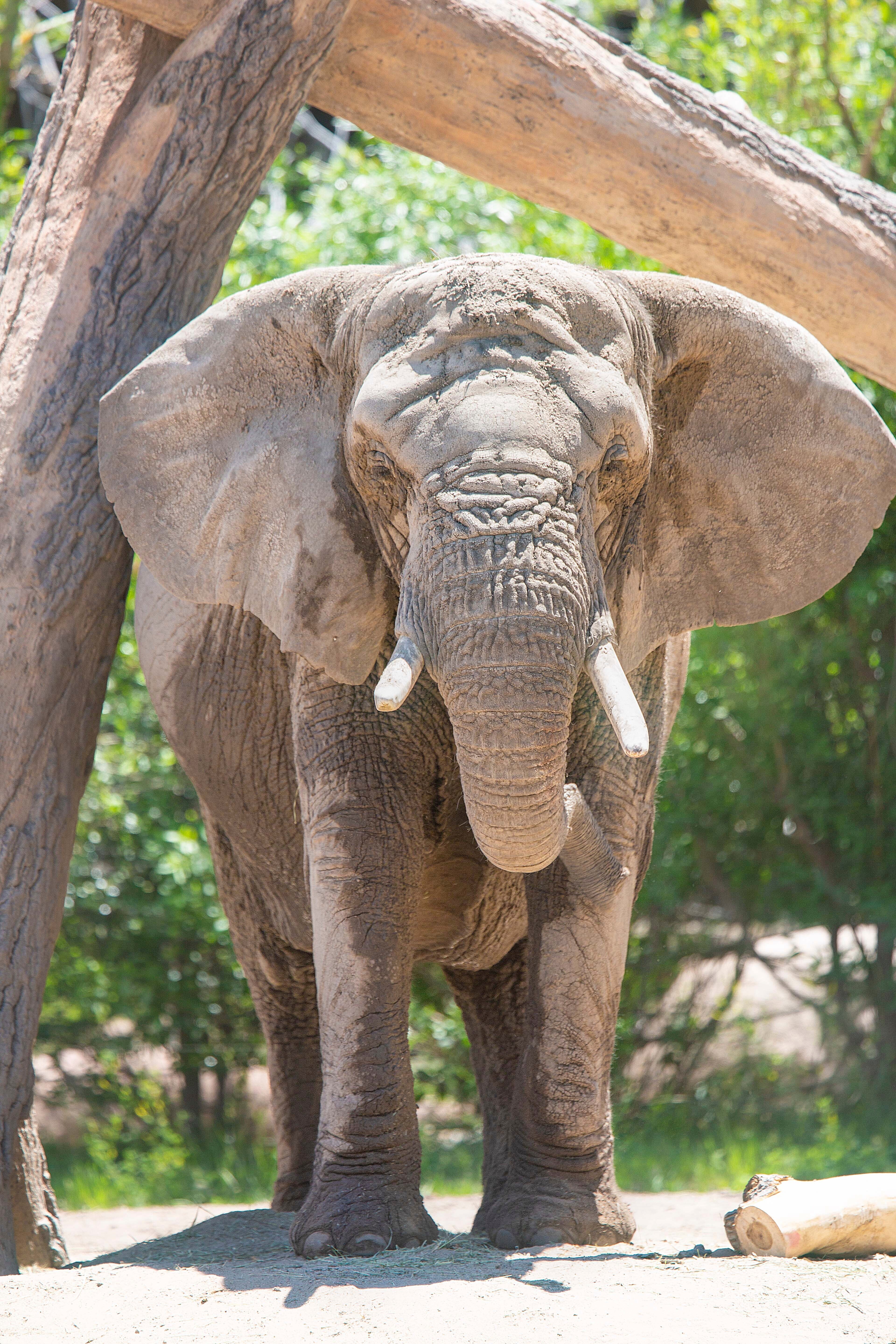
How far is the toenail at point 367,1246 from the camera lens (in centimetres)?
314

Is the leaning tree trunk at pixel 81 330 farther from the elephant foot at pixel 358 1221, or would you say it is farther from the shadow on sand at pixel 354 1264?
the elephant foot at pixel 358 1221

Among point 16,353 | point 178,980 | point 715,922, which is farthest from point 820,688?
point 16,353

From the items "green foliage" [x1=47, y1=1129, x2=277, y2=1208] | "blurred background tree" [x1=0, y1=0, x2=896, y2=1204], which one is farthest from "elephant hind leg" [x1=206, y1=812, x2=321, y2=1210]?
"blurred background tree" [x1=0, y1=0, x2=896, y2=1204]

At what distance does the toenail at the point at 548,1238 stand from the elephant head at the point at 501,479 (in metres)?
0.89

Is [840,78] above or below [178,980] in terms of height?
above

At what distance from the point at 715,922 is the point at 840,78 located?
4233 mm

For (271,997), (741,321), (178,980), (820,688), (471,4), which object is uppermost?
(471,4)

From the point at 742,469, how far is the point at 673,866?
14.6ft

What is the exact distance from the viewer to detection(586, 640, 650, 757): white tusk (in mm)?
2721

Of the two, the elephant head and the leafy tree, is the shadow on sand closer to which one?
the elephant head

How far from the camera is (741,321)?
137 inches

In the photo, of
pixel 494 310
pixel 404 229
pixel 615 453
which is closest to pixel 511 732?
pixel 615 453

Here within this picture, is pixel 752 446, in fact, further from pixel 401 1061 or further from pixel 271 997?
pixel 271 997

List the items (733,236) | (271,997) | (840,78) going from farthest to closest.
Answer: (840,78) < (271,997) < (733,236)
